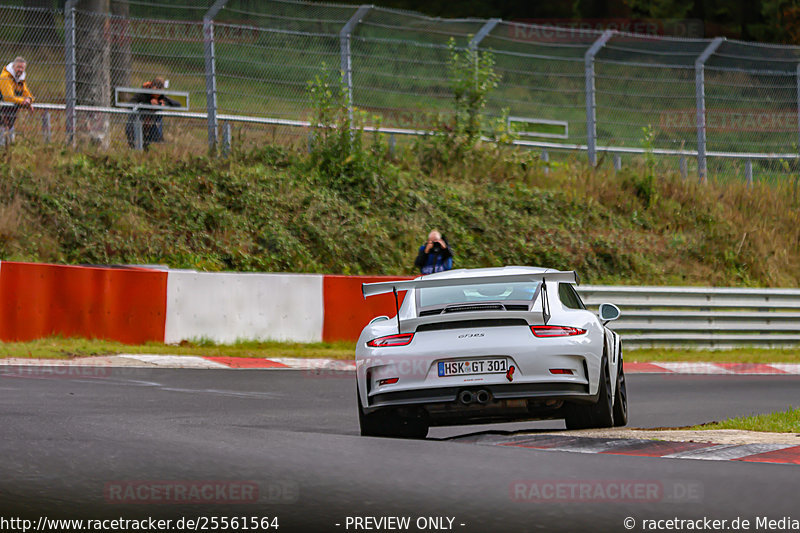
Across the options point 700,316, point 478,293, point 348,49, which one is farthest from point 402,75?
point 478,293

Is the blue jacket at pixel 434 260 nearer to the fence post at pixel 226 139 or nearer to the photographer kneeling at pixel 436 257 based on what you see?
the photographer kneeling at pixel 436 257

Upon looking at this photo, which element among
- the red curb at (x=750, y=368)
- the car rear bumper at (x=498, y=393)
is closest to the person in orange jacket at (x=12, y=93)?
the red curb at (x=750, y=368)

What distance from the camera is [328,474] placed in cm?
573

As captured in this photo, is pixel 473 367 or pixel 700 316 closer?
pixel 473 367

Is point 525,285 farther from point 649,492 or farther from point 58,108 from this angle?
point 58,108

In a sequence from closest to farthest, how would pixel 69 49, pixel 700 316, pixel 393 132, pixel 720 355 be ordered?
pixel 720 355 < pixel 700 316 < pixel 69 49 < pixel 393 132

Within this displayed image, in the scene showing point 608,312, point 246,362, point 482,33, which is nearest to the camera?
point 608,312

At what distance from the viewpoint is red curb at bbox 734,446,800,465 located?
20.5 ft

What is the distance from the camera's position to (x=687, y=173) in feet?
85.6

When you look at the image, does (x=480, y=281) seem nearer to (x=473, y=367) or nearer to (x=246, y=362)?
(x=473, y=367)

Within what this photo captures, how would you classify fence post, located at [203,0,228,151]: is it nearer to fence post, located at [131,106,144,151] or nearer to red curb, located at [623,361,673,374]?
fence post, located at [131,106,144,151]

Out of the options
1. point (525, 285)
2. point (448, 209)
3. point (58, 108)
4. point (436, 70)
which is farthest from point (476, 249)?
point (525, 285)

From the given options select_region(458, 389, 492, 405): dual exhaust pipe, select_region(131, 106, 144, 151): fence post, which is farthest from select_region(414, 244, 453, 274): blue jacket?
select_region(458, 389, 492, 405): dual exhaust pipe

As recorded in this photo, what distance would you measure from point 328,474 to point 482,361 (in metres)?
2.43
